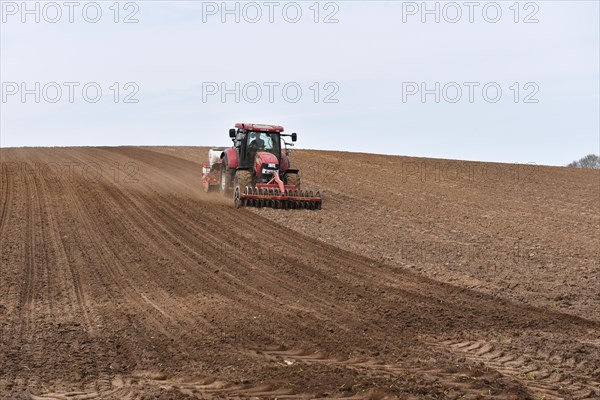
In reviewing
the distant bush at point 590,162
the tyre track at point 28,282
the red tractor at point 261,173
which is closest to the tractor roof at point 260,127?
the red tractor at point 261,173

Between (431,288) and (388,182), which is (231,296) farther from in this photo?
(388,182)

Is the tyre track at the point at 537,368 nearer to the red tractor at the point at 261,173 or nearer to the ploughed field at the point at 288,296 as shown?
the ploughed field at the point at 288,296

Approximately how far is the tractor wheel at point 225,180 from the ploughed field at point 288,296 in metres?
0.31

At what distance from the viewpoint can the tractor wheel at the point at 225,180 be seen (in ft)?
73.6

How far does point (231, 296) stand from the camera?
11727 mm

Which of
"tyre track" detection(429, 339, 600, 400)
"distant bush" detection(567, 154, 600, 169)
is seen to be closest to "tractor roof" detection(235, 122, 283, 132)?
"tyre track" detection(429, 339, 600, 400)

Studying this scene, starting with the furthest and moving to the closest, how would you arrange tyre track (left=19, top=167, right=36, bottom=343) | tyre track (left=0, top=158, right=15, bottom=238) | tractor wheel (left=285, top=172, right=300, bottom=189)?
tractor wheel (left=285, top=172, right=300, bottom=189), tyre track (left=0, top=158, right=15, bottom=238), tyre track (left=19, top=167, right=36, bottom=343)

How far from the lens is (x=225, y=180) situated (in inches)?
889

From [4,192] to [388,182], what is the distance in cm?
1436

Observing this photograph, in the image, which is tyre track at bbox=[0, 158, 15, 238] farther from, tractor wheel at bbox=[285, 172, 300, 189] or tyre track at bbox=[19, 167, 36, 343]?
tractor wheel at bbox=[285, 172, 300, 189]

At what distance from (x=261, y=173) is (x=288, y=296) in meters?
9.37

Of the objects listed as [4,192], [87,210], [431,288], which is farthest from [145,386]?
[4,192]

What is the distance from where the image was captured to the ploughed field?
7.93 meters

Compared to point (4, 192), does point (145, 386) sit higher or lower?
lower
